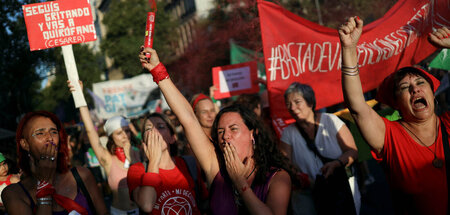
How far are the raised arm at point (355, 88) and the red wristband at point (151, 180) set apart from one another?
4.60ft

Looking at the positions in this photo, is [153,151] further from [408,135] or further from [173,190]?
[408,135]

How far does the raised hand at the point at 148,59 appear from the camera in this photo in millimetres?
2492

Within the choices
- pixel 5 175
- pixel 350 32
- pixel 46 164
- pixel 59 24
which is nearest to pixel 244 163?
Result: pixel 350 32

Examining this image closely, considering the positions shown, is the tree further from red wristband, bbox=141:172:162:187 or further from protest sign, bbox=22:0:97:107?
red wristband, bbox=141:172:162:187

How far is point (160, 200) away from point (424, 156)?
177cm

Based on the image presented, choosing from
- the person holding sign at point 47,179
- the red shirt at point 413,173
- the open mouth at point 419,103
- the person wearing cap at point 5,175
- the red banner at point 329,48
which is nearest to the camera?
the red shirt at point 413,173

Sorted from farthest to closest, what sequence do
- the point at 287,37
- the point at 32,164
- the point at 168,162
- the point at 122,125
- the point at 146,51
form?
the point at 287,37 → the point at 122,125 → the point at 168,162 → the point at 32,164 → the point at 146,51

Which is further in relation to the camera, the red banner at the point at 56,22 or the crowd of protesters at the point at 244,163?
the red banner at the point at 56,22

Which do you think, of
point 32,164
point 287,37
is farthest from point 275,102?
point 32,164

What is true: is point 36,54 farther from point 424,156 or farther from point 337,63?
point 424,156

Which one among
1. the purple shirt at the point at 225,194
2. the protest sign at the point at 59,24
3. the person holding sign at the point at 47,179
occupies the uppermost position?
the protest sign at the point at 59,24

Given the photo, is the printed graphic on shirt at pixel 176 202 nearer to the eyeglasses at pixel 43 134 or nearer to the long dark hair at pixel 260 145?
the long dark hair at pixel 260 145

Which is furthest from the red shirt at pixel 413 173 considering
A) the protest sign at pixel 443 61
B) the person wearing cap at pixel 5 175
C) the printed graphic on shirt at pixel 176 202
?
the person wearing cap at pixel 5 175

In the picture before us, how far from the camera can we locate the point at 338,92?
17.8 feet
